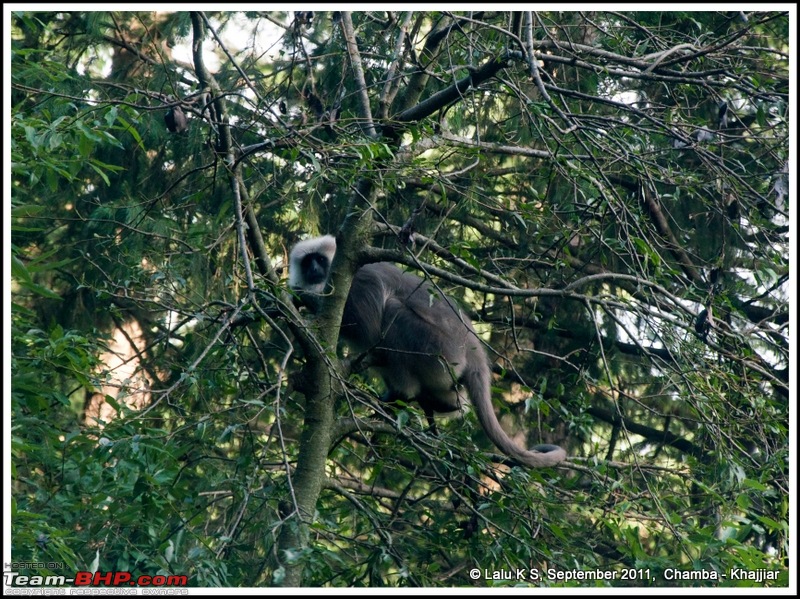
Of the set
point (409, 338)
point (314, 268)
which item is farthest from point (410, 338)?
point (314, 268)

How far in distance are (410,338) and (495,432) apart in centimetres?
115

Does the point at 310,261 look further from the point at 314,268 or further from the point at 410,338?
the point at 410,338

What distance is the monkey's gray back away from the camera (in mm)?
5387

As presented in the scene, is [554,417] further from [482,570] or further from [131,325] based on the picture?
[131,325]

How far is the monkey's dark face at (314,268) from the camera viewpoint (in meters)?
5.78

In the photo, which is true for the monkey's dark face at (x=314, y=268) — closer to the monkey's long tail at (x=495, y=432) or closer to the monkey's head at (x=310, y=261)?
the monkey's head at (x=310, y=261)

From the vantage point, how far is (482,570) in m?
3.66

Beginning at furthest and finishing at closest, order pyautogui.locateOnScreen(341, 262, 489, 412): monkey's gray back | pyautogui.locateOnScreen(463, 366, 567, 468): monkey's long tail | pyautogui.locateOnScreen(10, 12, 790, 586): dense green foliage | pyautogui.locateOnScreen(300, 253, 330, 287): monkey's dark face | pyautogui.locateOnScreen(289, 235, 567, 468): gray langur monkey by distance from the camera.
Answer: pyautogui.locateOnScreen(300, 253, 330, 287): monkey's dark face, pyautogui.locateOnScreen(341, 262, 489, 412): monkey's gray back, pyautogui.locateOnScreen(289, 235, 567, 468): gray langur monkey, pyautogui.locateOnScreen(463, 366, 567, 468): monkey's long tail, pyautogui.locateOnScreen(10, 12, 790, 586): dense green foliage

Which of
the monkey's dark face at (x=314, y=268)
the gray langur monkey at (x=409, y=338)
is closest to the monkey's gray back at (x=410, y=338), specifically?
the gray langur monkey at (x=409, y=338)

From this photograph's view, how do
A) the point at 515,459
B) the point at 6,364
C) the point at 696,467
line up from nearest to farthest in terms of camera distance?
1. the point at 6,364
2. the point at 696,467
3. the point at 515,459

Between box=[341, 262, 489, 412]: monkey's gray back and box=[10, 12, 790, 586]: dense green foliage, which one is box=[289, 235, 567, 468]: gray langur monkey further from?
box=[10, 12, 790, 586]: dense green foliage

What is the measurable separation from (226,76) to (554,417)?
3.51m

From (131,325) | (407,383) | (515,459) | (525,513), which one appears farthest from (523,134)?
(131,325)

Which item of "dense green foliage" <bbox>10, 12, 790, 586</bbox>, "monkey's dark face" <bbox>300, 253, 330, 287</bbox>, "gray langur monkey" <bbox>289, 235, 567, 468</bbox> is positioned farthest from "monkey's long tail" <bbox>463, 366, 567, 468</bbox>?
"monkey's dark face" <bbox>300, 253, 330, 287</bbox>
